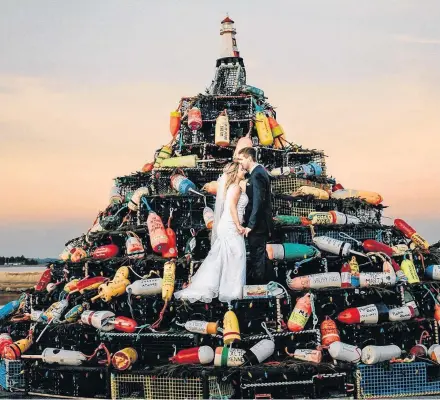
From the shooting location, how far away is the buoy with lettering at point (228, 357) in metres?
16.3

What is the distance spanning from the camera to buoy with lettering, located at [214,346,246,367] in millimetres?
16328

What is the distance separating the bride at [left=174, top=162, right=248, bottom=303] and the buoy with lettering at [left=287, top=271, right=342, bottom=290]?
5.56ft

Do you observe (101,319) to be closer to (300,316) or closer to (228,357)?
(228,357)

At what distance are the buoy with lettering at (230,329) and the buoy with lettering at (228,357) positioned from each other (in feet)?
0.90

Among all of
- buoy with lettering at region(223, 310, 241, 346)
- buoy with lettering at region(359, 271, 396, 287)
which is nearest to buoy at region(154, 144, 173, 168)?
buoy with lettering at region(223, 310, 241, 346)

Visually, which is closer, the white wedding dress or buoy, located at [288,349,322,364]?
buoy, located at [288,349,322,364]

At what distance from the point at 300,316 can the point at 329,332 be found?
87cm

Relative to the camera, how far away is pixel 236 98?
991 inches

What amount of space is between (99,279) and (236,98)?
926cm

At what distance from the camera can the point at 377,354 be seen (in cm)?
1697

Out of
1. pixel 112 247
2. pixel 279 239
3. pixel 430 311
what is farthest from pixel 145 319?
pixel 430 311

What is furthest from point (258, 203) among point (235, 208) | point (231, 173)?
point (231, 173)

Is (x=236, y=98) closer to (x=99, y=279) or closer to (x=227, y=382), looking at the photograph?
(x=99, y=279)

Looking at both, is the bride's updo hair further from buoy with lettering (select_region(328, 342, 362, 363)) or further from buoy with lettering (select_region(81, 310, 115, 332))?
buoy with lettering (select_region(328, 342, 362, 363))
